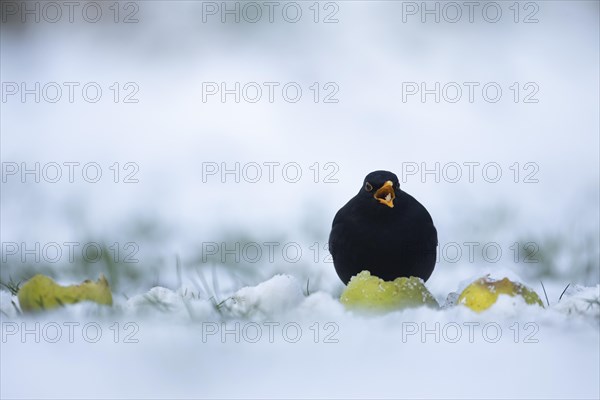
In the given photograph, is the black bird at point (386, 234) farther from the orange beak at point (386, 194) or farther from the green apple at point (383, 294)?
the green apple at point (383, 294)

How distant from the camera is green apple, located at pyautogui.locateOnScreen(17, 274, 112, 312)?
4.42 feet

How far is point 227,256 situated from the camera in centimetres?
196

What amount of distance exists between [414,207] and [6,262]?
3.05 ft

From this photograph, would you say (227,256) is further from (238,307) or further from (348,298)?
(348,298)

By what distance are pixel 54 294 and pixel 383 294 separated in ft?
1.73

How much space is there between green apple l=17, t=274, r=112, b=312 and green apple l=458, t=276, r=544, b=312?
1.96ft

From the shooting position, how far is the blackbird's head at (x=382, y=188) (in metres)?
1.50

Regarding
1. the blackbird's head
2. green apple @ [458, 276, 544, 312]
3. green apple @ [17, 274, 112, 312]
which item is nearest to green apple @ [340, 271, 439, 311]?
green apple @ [458, 276, 544, 312]

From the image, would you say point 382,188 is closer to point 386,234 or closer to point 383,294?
point 386,234

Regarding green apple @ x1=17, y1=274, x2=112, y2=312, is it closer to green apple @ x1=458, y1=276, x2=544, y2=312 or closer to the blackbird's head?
the blackbird's head

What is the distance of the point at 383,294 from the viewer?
134 cm

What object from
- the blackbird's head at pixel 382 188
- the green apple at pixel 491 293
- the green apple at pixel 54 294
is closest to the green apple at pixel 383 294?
the green apple at pixel 491 293

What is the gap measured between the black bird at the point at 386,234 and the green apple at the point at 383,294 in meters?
0.17

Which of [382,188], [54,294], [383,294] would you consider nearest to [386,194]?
[382,188]
